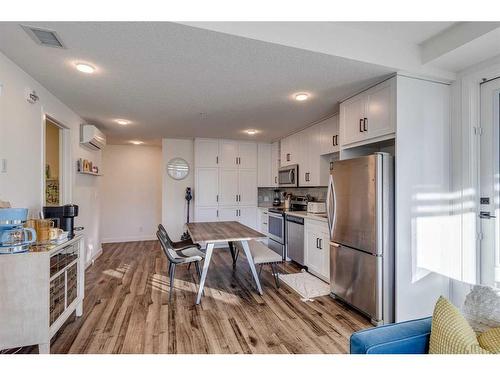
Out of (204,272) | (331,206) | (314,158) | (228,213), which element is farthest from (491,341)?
(228,213)

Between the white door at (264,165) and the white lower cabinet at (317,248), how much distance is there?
7.01ft

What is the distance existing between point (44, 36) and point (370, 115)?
2804 mm

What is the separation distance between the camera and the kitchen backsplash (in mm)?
4595

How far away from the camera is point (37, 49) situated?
1.96m

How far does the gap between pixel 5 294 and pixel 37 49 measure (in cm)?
178

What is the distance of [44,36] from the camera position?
5.87ft

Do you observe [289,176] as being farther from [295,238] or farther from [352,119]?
[352,119]

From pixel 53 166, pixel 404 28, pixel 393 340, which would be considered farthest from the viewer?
pixel 53 166

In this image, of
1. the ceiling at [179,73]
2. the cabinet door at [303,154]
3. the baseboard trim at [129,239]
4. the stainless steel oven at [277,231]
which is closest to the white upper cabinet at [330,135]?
the ceiling at [179,73]

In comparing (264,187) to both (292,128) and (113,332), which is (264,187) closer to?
(292,128)

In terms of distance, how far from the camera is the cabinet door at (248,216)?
5621 millimetres

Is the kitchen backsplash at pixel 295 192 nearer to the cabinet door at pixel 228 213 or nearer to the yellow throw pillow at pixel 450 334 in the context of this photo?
the cabinet door at pixel 228 213

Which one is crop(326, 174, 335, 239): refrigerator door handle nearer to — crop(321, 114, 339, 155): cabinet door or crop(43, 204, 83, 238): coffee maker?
crop(321, 114, 339, 155): cabinet door
